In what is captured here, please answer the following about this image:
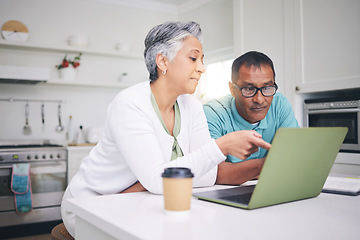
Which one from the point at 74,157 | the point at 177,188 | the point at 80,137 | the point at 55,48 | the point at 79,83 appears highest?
the point at 55,48

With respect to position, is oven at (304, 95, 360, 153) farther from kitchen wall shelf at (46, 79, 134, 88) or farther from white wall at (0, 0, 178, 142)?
white wall at (0, 0, 178, 142)

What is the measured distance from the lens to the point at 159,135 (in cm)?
131

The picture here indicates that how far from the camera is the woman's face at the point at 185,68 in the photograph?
1390 mm

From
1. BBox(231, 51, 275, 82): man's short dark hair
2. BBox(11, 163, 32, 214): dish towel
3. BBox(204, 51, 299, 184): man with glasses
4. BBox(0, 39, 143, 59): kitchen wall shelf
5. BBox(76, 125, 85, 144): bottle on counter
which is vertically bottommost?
BBox(11, 163, 32, 214): dish towel

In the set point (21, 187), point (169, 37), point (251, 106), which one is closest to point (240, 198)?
point (169, 37)

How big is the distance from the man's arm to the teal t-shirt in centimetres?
38

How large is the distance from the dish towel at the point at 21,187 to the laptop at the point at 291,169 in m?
3.03

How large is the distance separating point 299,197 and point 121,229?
1.89 feet

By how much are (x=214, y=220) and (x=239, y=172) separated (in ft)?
1.82

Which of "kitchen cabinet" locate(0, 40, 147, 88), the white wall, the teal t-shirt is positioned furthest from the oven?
the white wall

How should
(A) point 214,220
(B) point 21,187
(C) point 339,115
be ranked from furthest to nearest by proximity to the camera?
(B) point 21,187 → (C) point 339,115 → (A) point 214,220

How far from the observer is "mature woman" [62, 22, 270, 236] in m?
1.13

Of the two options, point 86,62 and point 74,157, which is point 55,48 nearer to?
point 86,62

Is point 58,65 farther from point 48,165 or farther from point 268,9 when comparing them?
point 268,9
